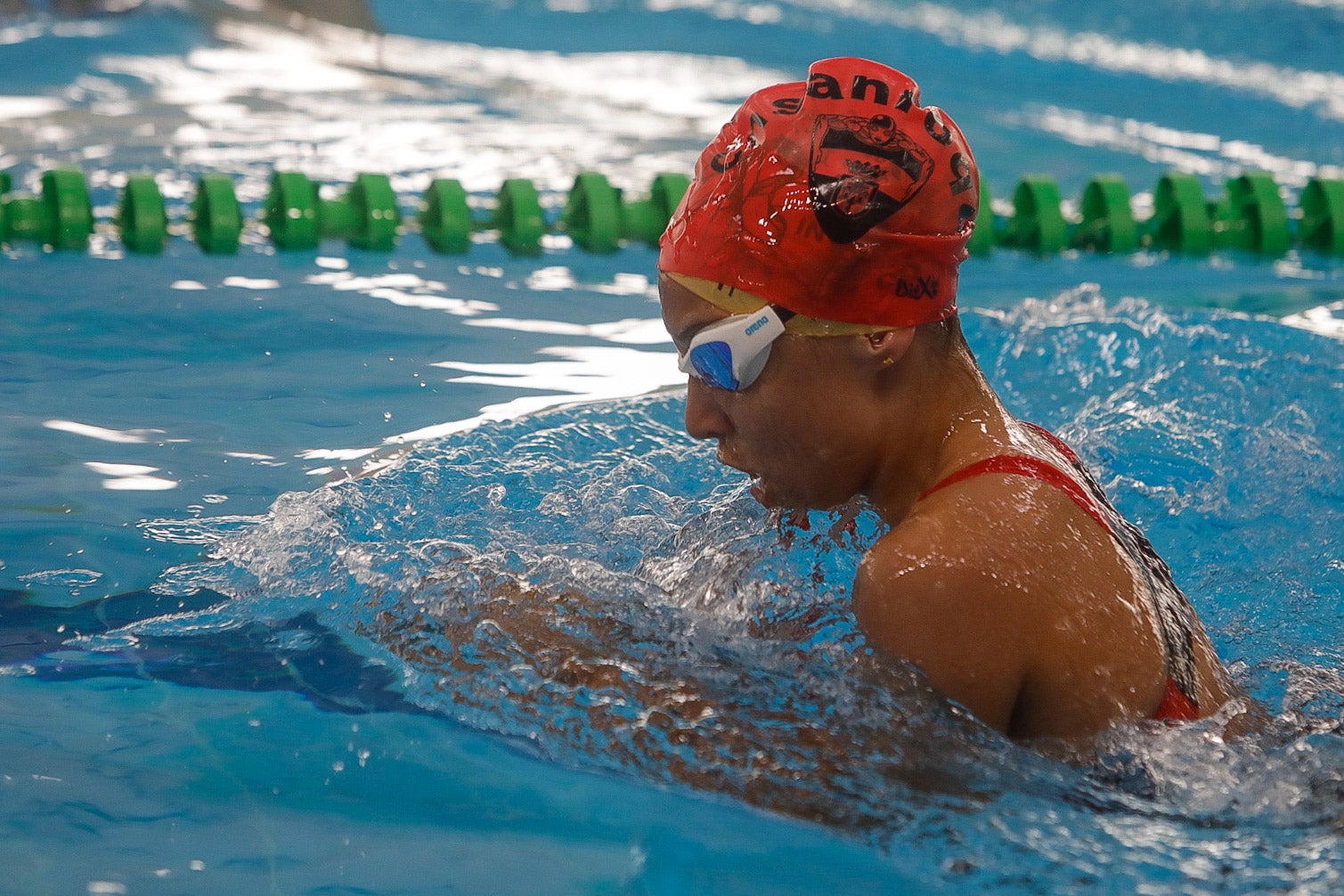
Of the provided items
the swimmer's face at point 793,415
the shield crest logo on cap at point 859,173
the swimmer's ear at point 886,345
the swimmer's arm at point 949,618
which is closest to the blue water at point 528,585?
the swimmer's arm at point 949,618

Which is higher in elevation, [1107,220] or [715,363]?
[1107,220]

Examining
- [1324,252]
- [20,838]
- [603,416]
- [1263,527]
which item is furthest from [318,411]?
[1324,252]

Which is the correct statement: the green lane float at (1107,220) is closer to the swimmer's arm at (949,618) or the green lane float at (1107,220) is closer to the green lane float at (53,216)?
the green lane float at (53,216)

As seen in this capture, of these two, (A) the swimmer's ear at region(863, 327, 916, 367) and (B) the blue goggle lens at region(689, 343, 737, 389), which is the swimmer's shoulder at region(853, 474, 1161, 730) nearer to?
(A) the swimmer's ear at region(863, 327, 916, 367)

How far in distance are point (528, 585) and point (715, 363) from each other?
505 mm

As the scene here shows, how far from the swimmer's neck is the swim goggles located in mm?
188

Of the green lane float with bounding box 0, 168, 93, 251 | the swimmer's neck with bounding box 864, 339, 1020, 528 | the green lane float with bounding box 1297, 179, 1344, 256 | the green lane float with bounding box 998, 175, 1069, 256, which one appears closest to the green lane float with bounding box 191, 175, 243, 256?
the green lane float with bounding box 0, 168, 93, 251

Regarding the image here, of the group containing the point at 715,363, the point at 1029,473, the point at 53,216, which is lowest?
the point at 1029,473

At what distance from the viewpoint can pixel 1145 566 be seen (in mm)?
2006

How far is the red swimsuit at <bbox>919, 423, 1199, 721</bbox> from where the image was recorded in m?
1.87

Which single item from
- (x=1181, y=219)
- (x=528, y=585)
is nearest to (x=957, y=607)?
(x=528, y=585)

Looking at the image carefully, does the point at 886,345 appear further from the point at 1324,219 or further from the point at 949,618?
the point at 1324,219

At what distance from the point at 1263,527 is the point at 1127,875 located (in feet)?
Result: 5.27

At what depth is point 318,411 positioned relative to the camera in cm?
330
